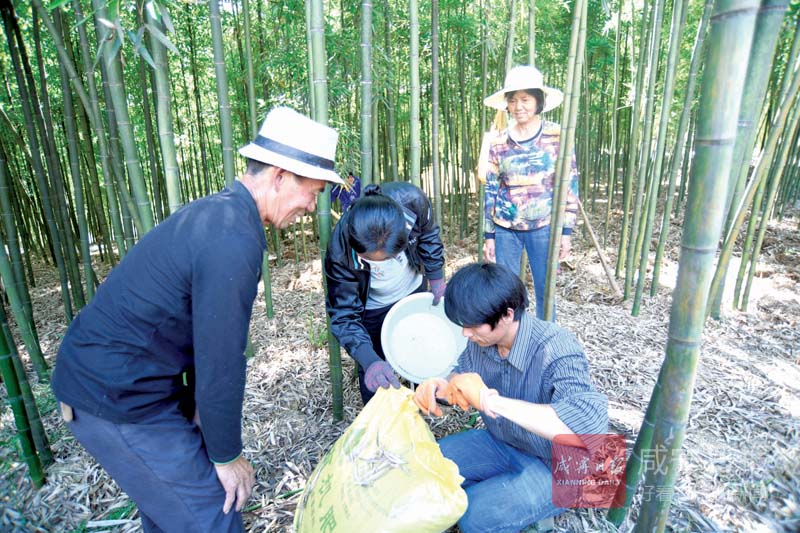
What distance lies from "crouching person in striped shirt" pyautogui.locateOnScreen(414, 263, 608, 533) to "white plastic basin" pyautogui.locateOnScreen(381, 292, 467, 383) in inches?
17.3

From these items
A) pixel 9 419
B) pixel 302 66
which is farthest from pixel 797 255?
pixel 9 419

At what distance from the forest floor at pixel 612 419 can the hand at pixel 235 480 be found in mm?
595

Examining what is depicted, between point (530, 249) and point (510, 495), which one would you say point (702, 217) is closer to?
point (510, 495)

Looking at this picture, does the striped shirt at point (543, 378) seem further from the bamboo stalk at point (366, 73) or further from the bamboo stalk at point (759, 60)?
the bamboo stalk at point (366, 73)

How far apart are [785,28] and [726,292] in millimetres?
2714

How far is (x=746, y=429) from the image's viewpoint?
83.7 inches

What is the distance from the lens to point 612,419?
2191 millimetres

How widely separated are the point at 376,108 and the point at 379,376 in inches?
92.4

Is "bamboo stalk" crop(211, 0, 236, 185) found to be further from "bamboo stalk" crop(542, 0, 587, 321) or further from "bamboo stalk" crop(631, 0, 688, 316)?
"bamboo stalk" crop(631, 0, 688, 316)

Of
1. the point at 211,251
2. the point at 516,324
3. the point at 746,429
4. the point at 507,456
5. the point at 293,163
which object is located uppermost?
the point at 293,163

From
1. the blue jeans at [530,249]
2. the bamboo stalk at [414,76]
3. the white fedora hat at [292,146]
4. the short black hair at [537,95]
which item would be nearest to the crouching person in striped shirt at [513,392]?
the white fedora hat at [292,146]

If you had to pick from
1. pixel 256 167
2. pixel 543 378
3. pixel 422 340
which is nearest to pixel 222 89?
pixel 256 167

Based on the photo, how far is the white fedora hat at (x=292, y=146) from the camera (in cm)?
119

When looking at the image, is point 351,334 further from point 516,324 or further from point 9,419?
point 9,419
